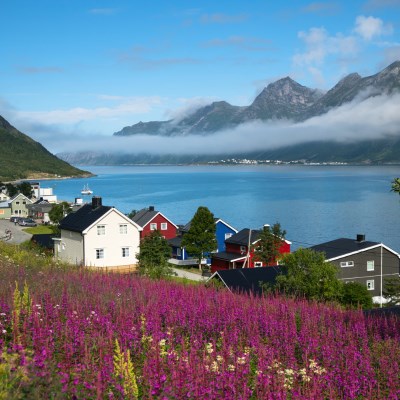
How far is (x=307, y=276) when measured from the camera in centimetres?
2878

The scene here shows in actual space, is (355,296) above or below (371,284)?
above

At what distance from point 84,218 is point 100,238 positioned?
9.55ft

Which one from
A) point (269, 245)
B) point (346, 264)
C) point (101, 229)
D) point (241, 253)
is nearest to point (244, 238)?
point (241, 253)

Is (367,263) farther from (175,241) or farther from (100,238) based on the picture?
(175,241)

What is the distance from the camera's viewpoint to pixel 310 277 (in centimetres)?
2856

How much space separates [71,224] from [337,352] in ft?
133

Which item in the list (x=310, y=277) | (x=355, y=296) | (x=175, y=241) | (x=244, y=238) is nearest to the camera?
(x=310, y=277)

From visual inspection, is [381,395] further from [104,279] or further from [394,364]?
[104,279]

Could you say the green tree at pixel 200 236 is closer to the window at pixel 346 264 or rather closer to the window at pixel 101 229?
the window at pixel 101 229

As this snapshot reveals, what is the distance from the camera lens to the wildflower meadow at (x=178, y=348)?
5863mm

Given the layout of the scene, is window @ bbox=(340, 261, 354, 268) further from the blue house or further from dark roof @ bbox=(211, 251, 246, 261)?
the blue house

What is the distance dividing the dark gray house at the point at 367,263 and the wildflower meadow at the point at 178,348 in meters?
34.3

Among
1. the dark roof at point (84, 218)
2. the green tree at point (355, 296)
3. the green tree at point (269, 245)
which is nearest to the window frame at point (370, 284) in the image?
the green tree at point (269, 245)

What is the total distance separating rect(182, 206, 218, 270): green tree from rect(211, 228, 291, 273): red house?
1.47 meters
